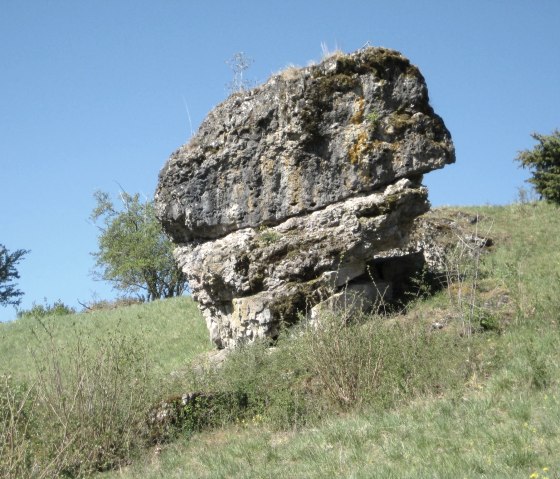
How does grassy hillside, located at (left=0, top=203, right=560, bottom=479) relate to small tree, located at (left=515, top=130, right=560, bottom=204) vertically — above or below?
below

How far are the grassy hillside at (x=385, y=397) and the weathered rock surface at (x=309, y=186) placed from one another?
122cm

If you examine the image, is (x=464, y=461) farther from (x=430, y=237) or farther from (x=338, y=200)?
(x=430, y=237)

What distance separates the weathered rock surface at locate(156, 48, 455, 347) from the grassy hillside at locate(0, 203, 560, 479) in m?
1.22

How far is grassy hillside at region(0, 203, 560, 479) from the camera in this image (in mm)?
7836

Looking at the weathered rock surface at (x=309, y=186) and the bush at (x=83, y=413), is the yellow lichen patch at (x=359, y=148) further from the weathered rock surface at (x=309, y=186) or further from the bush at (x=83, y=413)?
the bush at (x=83, y=413)

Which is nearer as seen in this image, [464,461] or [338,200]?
[464,461]

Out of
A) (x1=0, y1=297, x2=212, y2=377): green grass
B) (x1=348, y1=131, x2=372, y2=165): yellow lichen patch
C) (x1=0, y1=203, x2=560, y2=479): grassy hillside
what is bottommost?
(x1=0, y1=203, x2=560, y2=479): grassy hillside

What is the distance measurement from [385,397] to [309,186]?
18.5 ft

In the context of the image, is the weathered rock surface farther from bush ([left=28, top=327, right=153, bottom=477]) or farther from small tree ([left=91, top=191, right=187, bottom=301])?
small tree ([left=91, top=191, right=187, bottom=301])

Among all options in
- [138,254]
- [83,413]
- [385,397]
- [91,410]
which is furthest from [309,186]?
[138,254]

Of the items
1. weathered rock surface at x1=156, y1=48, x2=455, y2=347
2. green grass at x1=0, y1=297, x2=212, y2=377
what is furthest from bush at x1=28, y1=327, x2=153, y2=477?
green grass at x1=0, y1=297, x2=212, y2=377

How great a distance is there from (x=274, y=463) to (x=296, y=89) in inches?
339

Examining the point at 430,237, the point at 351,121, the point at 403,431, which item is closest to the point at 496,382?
the point at 403,431

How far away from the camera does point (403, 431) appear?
28.5 ft
